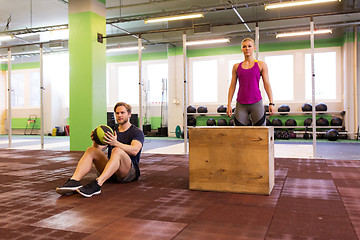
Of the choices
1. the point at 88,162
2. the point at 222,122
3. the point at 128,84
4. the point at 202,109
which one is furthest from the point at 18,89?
the point at 88,162

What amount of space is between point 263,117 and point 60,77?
37.4ft

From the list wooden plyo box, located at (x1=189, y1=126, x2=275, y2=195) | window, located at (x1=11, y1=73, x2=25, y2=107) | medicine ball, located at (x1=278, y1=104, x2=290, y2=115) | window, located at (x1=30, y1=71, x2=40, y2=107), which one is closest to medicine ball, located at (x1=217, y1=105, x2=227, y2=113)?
medicine ball, located at (x1=278, y1=104, x2=290, y2=115)

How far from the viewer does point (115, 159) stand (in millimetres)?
2549

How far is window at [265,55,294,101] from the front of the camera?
9.74m

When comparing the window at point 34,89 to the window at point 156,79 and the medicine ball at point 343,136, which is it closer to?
the window at point 156,79

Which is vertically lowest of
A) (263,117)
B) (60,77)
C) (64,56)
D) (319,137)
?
(319,137)

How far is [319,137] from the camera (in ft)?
29.7

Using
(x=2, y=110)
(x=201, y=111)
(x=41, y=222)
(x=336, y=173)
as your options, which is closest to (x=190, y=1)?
(x=201, y=111)

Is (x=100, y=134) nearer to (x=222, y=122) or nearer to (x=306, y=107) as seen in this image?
(x=222, y=122)

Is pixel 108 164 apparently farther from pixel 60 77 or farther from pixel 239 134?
pixel 60 77

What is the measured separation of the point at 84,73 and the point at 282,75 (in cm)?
637

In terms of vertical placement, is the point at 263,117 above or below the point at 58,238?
above

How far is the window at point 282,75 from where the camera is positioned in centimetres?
974

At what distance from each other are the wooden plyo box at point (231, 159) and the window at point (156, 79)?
865 centimetres
